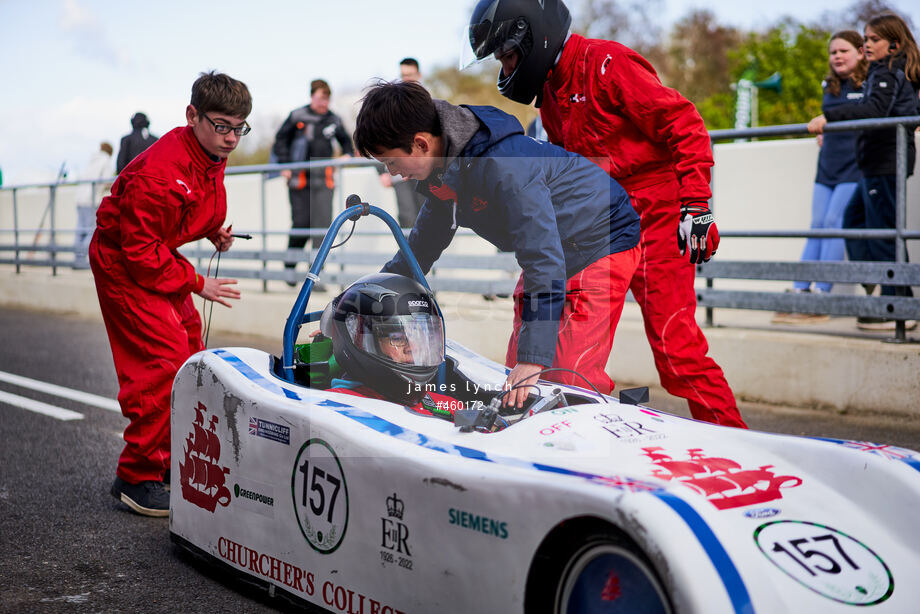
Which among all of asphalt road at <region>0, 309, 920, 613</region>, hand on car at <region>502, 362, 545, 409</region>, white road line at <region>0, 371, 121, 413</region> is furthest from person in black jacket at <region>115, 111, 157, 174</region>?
hand on car at <region>502, 362, 545, 409</region>

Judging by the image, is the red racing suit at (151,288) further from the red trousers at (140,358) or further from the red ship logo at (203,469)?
the red ship logo at (203,469)

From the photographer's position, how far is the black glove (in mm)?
3385

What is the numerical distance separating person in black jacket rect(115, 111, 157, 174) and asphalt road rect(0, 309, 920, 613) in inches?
176

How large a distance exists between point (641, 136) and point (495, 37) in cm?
70

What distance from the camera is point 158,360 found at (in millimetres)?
3914

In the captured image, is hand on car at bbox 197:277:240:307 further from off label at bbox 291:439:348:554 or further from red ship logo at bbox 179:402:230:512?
off label at bbox 291:439:348:554

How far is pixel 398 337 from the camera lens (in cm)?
295

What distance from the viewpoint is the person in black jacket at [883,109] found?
18.7ft

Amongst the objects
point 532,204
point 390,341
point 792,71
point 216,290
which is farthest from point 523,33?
point 792,71

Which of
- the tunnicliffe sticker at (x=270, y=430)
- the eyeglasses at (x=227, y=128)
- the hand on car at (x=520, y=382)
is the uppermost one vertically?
the eyeglasses at (x=227, y=128)

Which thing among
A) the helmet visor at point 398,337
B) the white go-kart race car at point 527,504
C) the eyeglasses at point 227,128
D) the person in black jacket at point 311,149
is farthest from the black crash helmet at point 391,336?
the person in black jacket at point 311,149

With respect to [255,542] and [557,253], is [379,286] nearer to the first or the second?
[557,253]

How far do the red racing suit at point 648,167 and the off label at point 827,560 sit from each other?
1.39m

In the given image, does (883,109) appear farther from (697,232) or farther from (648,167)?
(697,232)
